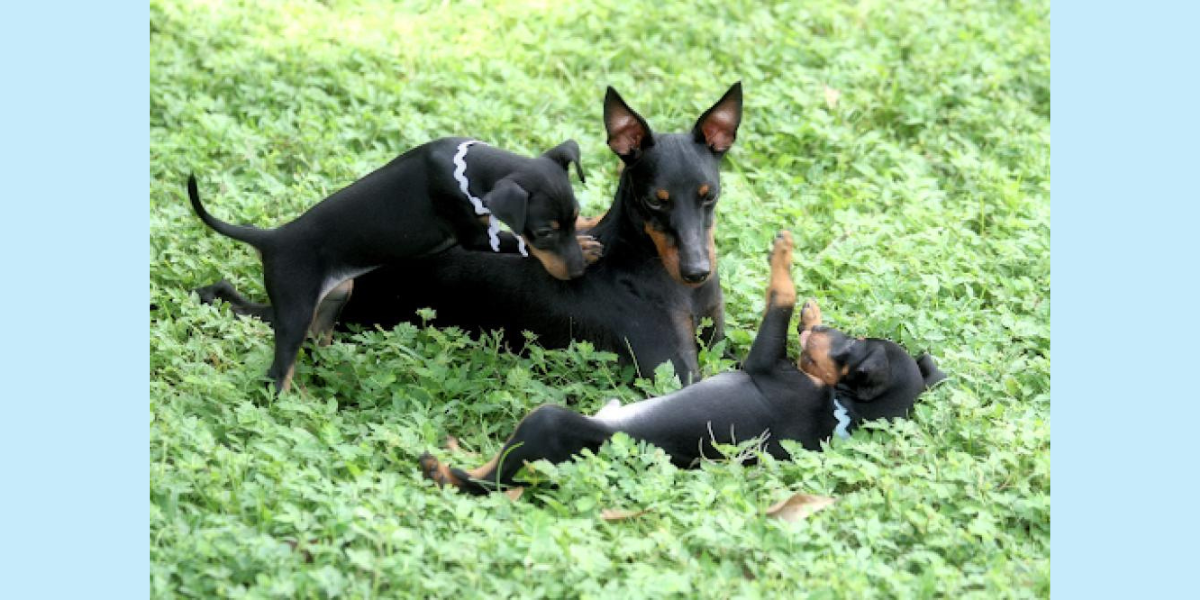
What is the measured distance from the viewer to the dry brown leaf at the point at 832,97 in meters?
9.10

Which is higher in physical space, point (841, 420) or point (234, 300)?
point (234, 300)

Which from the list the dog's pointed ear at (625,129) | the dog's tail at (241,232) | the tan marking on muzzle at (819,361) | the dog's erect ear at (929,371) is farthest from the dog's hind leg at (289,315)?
the dog's erect ear at (929,371)

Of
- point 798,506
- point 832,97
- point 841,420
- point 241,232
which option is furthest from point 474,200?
point 832,97

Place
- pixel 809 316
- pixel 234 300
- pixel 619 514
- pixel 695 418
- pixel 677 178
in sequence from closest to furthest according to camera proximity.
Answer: pixel 619 514 → pixel 695 418 → pixel 677 178 → pixel 809 316 → pixel 234 300

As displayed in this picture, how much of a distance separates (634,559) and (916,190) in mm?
3972

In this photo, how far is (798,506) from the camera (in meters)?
5.32

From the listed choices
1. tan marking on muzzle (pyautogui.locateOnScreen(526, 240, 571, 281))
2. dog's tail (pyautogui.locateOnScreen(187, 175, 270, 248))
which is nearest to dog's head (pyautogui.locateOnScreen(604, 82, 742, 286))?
tan marking on muzzle (pyautogui.locateOnScreen(526, 240, 571, 281))

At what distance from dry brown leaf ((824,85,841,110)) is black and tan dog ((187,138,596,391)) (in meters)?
3.15

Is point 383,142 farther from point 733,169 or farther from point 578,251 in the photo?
point 578,251

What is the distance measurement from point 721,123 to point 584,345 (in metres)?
1.13

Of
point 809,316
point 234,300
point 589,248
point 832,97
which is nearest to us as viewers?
point 809,316

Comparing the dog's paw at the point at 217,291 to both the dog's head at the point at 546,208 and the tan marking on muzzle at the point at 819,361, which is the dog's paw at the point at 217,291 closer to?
the dog's head at the point at 546,208

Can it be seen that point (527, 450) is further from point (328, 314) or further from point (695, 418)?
point (328, 314)

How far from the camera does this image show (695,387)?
589 cm
